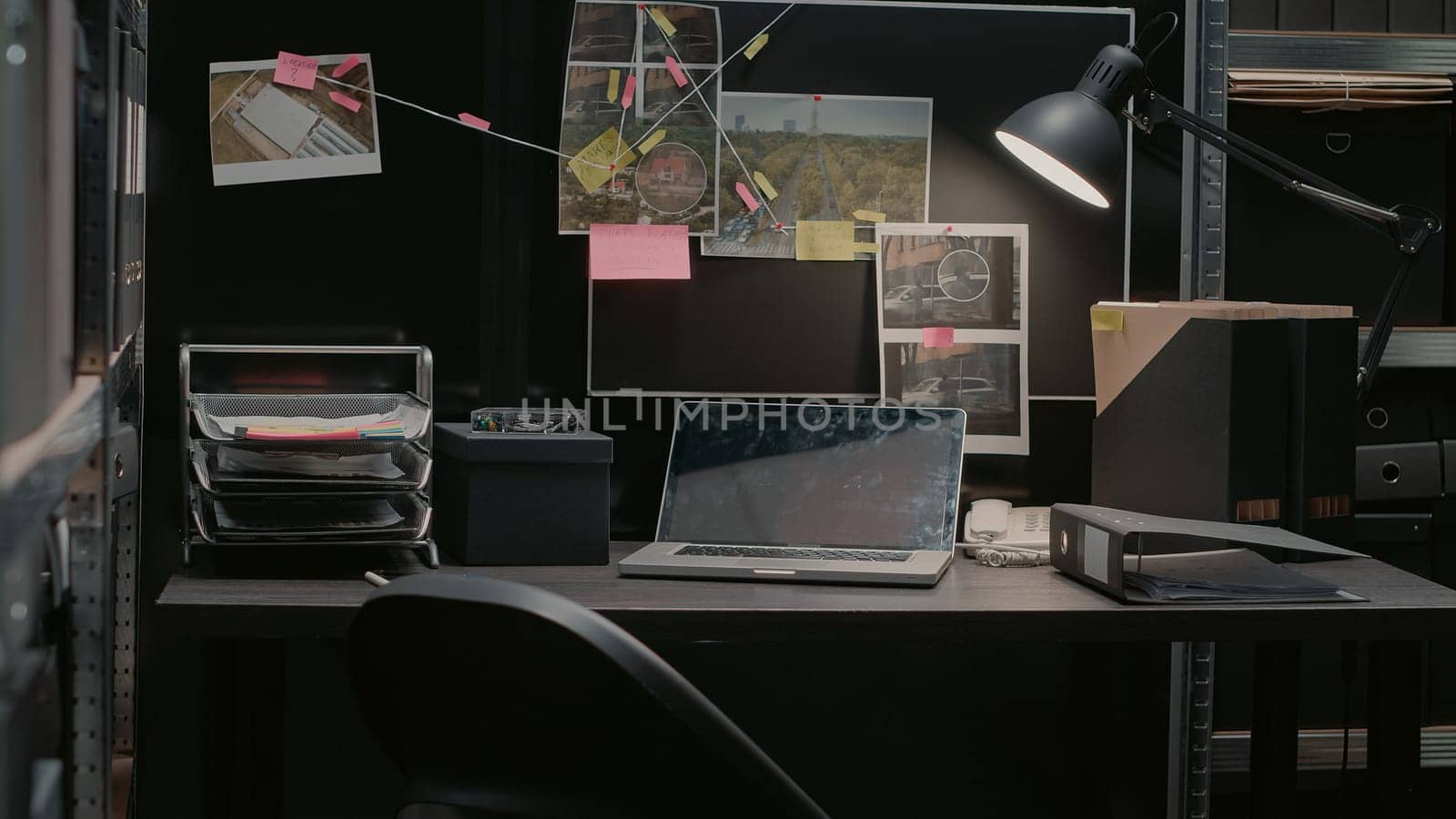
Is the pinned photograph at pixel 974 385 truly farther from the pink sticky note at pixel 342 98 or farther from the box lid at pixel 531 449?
the pink sticky note at pixel 342 98

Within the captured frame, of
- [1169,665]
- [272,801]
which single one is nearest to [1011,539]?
[1169,665]

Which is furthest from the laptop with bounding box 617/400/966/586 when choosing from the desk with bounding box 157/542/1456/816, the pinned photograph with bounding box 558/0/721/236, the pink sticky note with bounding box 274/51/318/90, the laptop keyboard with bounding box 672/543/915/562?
the pink sticky note with bounding box 274/51/318/90

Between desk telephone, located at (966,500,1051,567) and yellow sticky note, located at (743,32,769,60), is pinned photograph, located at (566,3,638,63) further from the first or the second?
desk telephone, located at (966,500,1051,567)

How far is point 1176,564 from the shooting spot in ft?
5.52

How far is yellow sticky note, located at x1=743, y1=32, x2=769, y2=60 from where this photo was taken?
1.95 metres

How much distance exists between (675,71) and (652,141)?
0.37 feet

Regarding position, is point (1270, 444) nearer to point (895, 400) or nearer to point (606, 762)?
point (895, 400)

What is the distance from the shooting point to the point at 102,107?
1.00 m

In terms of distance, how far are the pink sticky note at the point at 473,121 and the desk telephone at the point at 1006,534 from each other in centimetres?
94

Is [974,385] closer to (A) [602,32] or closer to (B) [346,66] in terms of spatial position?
(A) [602,32]

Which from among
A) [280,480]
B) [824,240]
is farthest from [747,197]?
[280,480]

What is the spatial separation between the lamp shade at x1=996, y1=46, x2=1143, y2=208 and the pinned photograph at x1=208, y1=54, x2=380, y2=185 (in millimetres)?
953

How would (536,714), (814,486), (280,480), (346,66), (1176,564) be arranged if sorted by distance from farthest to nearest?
(346,66)
(814,486)
(1176,564)
(280,480)
(536,714)

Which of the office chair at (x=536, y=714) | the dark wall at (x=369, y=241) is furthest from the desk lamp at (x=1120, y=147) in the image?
the office chair at (x=536, y=714)
